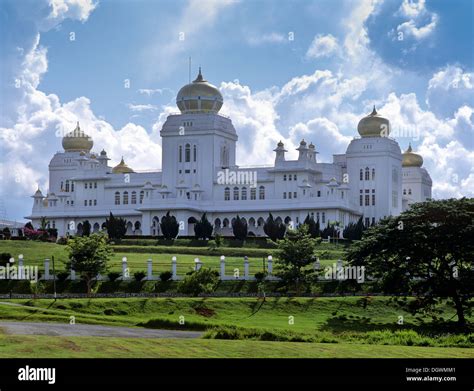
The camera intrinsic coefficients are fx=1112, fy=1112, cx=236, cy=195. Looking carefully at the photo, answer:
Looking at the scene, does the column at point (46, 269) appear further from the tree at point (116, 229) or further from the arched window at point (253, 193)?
the arched window at point (253, 193)

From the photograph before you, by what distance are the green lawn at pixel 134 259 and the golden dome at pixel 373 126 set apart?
26755mm

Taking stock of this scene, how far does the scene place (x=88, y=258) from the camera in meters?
65.0

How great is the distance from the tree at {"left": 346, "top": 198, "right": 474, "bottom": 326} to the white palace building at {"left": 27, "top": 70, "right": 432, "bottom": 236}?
40050 millimetres

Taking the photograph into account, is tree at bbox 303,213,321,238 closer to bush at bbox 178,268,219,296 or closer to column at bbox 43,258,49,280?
column at bbox 43,258,49,280

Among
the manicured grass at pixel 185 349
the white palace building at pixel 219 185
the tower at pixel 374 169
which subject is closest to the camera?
the manicured grass at pixel 185 349

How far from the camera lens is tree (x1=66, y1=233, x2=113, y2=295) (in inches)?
2549

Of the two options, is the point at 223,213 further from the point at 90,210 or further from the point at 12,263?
the point at 12,263

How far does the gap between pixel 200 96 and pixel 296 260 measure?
46.2 meters

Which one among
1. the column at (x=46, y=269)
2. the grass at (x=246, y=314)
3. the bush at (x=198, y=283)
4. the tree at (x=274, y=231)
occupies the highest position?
the tree at (x=274, y=231)

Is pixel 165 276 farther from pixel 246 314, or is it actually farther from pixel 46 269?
pixel 246 314

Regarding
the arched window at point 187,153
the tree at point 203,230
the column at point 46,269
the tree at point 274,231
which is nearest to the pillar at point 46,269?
the column at point 46,269

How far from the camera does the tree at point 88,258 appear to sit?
64.8m
